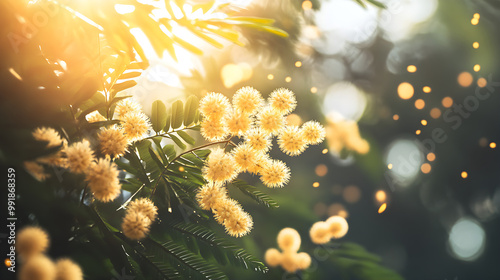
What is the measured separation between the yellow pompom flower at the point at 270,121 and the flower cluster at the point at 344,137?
18.5 inches

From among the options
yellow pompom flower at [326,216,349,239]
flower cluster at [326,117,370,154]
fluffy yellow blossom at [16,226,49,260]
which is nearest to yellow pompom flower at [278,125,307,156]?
yellow pompom flower at [326,216,349,239]

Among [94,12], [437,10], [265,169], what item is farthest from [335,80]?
[94,12]

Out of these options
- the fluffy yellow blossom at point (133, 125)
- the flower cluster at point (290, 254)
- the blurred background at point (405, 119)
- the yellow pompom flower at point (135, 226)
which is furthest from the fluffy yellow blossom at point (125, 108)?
the blurred background at point (405, 119)

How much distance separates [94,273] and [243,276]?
373mm

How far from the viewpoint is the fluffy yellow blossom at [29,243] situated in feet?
0.71

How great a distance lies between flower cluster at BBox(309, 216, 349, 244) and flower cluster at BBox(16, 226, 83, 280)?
302mm

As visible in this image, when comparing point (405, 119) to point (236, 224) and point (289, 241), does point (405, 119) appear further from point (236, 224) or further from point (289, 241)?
point (236, 224)

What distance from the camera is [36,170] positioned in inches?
9.2

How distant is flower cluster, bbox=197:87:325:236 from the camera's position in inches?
13.9

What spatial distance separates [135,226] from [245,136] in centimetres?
14

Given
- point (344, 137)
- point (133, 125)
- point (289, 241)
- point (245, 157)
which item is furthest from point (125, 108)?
point (344, 137)

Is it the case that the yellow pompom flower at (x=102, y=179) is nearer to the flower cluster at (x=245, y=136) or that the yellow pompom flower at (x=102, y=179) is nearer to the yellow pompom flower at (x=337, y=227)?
the flower cluster at (x=245, y=136)

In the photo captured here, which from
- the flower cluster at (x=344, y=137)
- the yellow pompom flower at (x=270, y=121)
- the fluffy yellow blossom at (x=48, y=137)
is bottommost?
the fluffy yellow blossom at (x=48, y=137)

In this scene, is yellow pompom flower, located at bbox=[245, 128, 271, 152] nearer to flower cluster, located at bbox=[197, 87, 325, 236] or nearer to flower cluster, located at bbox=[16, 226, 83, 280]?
flower cluster, located at bbox=[197, 87, 325, 236]
